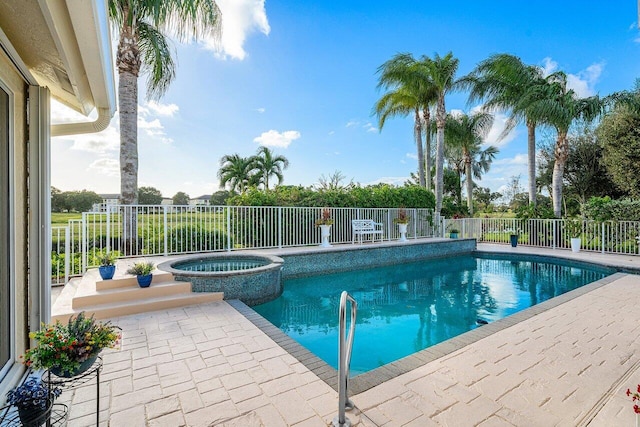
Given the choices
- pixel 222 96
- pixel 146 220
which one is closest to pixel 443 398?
pixel 146 220

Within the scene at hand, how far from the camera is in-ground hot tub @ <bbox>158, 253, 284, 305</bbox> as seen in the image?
16.2ft

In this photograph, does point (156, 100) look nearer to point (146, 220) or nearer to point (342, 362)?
point (146, 220)

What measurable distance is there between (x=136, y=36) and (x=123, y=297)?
668cm

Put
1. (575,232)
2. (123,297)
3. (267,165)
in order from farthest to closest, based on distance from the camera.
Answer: (267,165), (575,232), (123,297)

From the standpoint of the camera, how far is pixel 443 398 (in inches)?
87.2

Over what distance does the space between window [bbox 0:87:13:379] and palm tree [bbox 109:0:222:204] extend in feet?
19.0

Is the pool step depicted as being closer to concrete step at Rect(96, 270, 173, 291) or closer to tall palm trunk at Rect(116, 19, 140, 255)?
concrete step at Rect(96, 270, 173, 291)

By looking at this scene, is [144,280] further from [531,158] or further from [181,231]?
[531,158]

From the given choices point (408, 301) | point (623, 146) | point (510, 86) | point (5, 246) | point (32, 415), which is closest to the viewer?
point (32, 415)

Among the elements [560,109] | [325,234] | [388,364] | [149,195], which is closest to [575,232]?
[560,109]

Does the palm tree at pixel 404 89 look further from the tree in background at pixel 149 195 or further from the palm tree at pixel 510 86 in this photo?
the tree in background at pixel 149 195

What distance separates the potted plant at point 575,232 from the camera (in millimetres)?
10125

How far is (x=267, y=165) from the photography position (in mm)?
25891

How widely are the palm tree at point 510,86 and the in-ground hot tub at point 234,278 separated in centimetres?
1161
